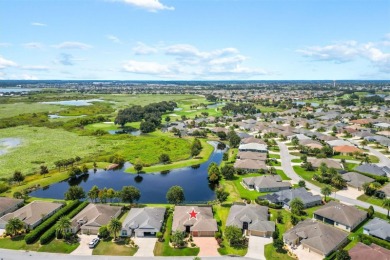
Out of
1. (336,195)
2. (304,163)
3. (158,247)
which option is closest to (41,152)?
(158,247)

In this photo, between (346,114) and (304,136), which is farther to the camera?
(346,114)

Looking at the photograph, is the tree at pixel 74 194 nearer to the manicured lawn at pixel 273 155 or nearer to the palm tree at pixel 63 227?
the palm tree at pixel 63 227

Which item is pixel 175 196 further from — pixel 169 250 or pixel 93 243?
pixel 93 243

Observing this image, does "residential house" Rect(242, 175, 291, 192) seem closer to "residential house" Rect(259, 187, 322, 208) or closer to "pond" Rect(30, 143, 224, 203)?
"residential house" Rect(259, 187, 322, 208)

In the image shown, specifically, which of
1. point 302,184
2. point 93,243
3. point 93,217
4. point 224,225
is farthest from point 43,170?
point 302,184

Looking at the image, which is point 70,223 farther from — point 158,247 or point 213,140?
point 213,140

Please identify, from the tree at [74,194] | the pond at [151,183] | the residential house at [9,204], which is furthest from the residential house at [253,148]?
the residential house at [9,204]
